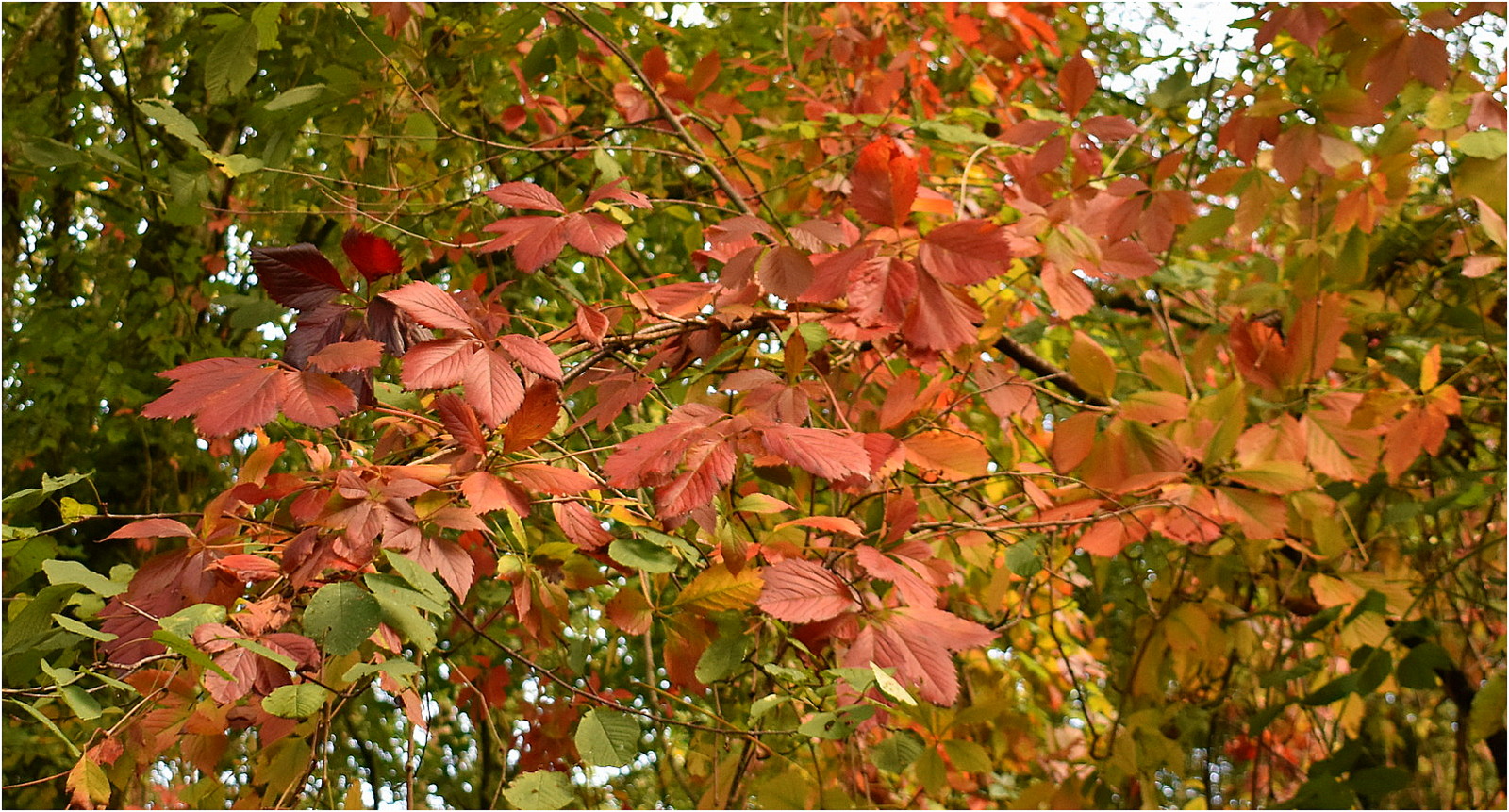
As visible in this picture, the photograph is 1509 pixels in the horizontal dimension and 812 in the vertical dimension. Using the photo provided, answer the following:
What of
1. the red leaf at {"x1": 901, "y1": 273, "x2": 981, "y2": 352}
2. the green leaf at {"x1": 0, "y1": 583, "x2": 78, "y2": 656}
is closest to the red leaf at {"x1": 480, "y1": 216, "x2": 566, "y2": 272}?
the red leaf at {"x1": 901, "y1": 273, "x2": 981, "y2": 352}

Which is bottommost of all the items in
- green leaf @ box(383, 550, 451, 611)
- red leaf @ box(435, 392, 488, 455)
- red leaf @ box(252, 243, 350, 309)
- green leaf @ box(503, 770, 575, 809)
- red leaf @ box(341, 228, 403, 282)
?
green leaf @ box(503, 770, 575, 809)

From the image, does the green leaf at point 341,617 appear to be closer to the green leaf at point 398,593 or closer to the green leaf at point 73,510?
the green leaf at point 398,593

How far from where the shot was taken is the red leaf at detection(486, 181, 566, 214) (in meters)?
0.98

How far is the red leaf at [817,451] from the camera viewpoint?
0.80 m

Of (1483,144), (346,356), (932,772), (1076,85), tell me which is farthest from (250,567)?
(1483,144)

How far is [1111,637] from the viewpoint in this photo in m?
2.81

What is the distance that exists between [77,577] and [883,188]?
699 millimetres

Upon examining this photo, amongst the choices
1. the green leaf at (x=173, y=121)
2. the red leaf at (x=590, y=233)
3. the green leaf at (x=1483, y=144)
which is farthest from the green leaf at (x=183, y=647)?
the green leaf at (x=1483, y=144)

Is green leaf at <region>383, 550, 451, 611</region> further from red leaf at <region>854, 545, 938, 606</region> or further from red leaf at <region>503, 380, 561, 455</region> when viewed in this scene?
red leaf at <region>854, 545, 938, 606</region>

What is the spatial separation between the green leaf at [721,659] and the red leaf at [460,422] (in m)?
0.25

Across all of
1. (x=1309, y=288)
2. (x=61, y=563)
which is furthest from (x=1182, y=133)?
(x=61, y=563)

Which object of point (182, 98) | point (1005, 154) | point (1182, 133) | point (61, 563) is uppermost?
point (1182, 133)

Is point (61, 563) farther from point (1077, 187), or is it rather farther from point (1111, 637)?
point (1111, 637)

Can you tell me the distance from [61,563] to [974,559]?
97cm
